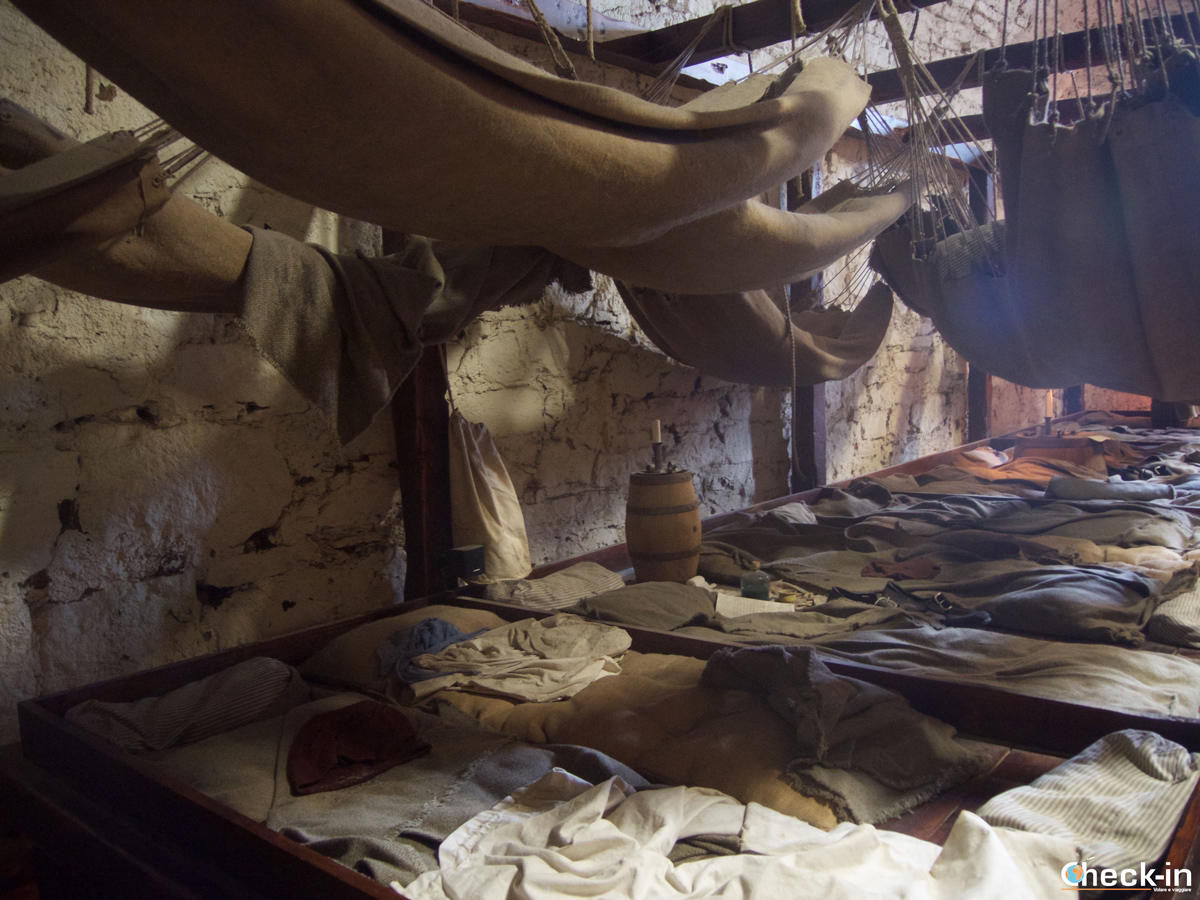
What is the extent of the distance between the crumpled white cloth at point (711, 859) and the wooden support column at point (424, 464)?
3.59 feet

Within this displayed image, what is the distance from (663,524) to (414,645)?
81cm

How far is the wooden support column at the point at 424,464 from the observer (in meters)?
2.17

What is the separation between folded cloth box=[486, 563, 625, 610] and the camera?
2.06 metres

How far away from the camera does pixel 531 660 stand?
168 centimetres

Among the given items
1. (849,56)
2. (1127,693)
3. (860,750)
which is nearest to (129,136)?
(860,750)

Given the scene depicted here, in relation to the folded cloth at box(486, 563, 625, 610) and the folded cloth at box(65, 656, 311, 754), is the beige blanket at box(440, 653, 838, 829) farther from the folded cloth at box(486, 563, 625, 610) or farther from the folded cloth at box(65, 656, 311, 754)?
the folded cloth at box(486, 563, 625, 610)

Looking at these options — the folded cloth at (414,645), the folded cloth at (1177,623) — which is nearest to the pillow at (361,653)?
the folded cloth at (414,645)

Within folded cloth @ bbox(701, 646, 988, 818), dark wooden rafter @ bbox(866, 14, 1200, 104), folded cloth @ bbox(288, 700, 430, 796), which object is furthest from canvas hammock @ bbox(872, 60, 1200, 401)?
folded cloth @ bbox(288, 700, 430, 796)

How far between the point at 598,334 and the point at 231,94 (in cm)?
217

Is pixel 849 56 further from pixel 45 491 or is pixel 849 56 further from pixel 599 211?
pixel 45 491

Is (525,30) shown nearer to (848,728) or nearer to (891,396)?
(848,728)

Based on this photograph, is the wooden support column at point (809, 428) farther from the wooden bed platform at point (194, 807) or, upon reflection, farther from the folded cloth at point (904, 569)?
the wooden bed platform at point (194, 807)

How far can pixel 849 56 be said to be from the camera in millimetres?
4215

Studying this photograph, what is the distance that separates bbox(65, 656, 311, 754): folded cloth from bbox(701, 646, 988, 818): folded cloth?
862 mm
